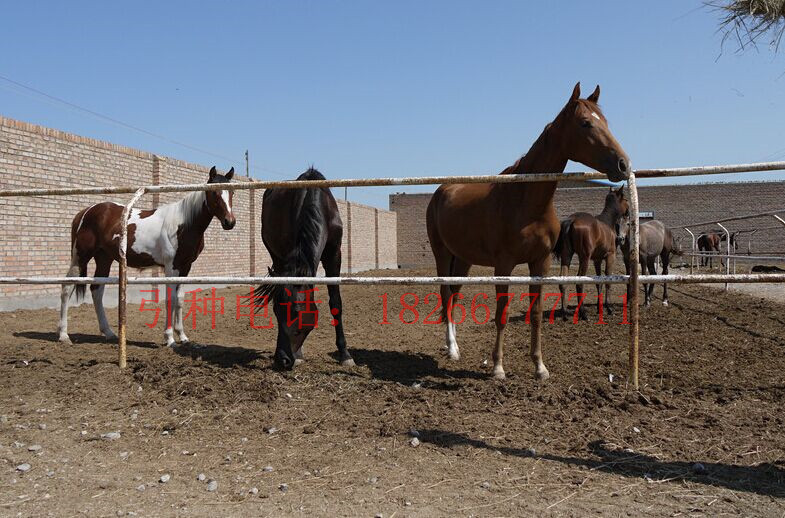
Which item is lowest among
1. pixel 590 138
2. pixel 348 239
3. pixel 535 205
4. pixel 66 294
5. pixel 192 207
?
pixel 66 294

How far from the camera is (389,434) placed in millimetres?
2928

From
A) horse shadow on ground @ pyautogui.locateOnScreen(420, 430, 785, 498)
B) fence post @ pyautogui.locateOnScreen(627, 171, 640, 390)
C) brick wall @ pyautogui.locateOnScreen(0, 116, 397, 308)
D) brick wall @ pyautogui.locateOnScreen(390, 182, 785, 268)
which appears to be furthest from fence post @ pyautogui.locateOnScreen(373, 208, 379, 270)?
horse shadow on ground @ pyautogui.locateOnScreen(420, 430, 785, 498)

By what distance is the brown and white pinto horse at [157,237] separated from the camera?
5.81 meters

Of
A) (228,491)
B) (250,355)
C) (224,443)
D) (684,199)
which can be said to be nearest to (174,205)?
(250,355)

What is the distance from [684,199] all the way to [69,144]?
29336 mm

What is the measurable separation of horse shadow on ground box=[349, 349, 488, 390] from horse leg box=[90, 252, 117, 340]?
3056 mm

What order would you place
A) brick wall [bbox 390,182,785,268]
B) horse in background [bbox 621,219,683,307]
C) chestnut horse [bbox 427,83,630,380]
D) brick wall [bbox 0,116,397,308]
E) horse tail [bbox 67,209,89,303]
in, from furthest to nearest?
brick wall [bbox 390,182,785,268] < horse in background [bbox 621,219,683,307] < brick wall [bbox 0,116,397,308] < horse tail [bbox 67,209,89,303] < chestnut horse [bbox 427,83,630,380]

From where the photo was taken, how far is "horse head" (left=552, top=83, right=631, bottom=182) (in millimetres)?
3447

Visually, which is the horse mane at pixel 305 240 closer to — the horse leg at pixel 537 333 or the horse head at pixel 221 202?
the horse head at pixel 221 202

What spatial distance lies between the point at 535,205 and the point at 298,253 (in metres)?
1.91

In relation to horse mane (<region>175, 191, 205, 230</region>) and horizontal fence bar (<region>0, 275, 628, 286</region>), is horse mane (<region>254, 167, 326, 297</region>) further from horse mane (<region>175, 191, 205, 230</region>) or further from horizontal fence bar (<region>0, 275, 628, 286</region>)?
horse mane (<region>175, 191, 205, 230</region>)

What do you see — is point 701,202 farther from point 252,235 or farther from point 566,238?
point 252,235

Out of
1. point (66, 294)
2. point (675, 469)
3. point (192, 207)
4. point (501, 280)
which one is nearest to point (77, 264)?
point (66, 294)

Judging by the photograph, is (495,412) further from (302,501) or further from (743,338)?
(743,338)
